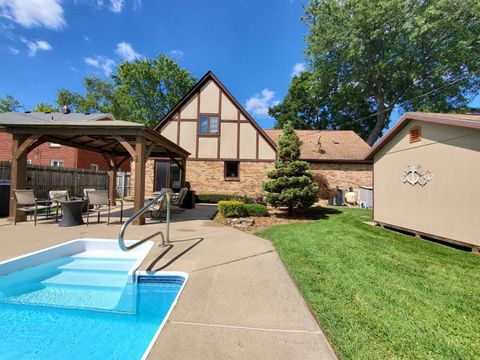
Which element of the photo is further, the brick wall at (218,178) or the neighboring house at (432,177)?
the brick wall at (218,178)

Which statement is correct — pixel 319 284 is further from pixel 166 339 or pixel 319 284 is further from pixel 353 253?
pixel 166 339

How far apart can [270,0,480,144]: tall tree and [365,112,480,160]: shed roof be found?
19.3 m

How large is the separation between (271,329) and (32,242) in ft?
19.2

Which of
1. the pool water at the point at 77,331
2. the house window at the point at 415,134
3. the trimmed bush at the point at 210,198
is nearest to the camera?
the pool water at the point at 77,331

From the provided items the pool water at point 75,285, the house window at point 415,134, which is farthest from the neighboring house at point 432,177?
the pool water at point 75,285

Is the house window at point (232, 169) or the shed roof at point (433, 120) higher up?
the shed roof at point (433, 120)

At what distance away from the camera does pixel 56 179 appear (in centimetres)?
1352

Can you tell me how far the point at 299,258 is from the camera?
4781mm

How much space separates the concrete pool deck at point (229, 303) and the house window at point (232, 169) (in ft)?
35.0

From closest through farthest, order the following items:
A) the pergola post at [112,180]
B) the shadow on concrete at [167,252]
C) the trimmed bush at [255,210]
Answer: the shadow on concrete at [167,252] → the trimmed bush at [255,210] → the pergola post at [112,180]

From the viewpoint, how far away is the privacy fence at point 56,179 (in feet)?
40.1

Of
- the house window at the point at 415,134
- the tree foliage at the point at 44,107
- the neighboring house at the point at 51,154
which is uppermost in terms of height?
the tree foliage at the point at 44,107

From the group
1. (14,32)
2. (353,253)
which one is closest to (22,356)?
(353,253)

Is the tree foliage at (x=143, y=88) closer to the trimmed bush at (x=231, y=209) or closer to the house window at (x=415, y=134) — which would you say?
the trimmed bush at (x=231, y=209)
